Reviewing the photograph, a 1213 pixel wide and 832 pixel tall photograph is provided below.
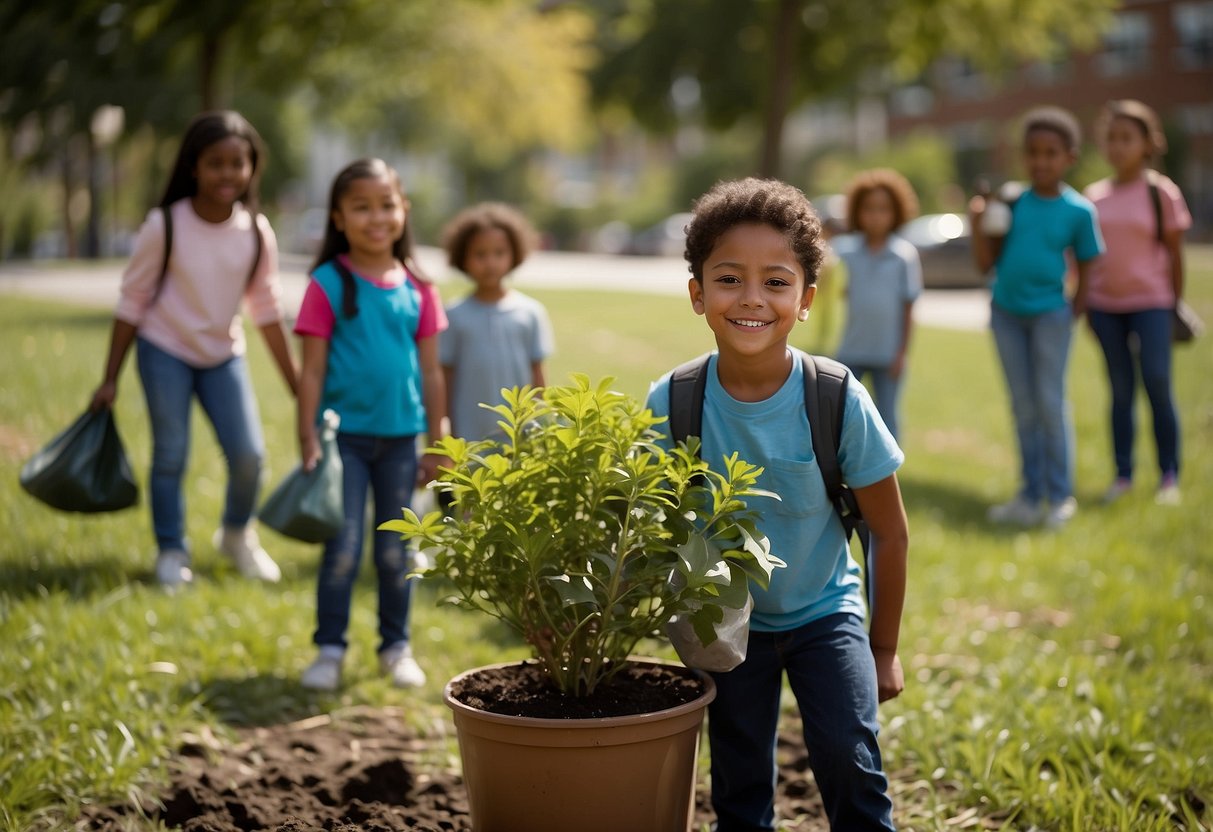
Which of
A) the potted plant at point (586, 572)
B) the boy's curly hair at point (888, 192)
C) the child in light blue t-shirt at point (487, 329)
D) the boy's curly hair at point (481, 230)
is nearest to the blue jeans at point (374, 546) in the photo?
the child in light blue t-shirt at point (487, 329)

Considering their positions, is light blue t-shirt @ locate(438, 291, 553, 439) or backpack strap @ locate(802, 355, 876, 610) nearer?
backpack strap @ locate(802, 355, 876, 610)

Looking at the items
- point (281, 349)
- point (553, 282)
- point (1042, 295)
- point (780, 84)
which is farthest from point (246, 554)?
point (553, 282)

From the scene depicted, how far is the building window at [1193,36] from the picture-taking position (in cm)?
4753

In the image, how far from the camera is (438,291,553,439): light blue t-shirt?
18.0 feet

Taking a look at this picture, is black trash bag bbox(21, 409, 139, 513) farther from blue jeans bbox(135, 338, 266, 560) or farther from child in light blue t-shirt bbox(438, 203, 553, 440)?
child in light blue t-shirt bbox(438, 203, 553, 440)

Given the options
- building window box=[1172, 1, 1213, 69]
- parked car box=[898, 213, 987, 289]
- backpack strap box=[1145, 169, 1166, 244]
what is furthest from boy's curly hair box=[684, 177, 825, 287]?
building window box=[1172, 1, 1213, 69]

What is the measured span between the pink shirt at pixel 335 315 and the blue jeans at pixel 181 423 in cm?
123

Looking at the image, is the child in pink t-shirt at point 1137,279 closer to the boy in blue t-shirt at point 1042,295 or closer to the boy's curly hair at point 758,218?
the boy in blue t-shirt at point 1042,295

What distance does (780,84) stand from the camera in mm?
14047

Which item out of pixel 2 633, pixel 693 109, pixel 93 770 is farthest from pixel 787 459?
pixel 693 109

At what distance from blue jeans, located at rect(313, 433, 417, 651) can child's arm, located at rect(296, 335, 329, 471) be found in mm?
185

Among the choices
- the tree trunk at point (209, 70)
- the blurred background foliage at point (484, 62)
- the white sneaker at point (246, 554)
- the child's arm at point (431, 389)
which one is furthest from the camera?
the blurred background foliage at point (484, 62)

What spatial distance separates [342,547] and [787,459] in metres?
1.99

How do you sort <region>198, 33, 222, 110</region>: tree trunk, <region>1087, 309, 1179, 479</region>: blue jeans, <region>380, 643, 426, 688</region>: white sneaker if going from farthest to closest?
<region>198, 33, 222, 110</region>: tree trunk
<region>1087, 309, 1179, 479</region>: blue jeans
<region>380, 643, 426, 688</region>: white sneaker
